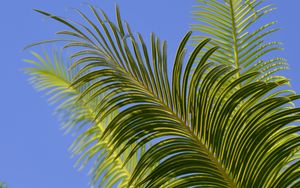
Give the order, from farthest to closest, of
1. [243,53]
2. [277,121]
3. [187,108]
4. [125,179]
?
[125,179] < [243,53] < [187,108] < [277,121]

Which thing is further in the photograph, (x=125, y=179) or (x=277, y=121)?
(x=125, y=179)

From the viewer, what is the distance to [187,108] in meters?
2.46

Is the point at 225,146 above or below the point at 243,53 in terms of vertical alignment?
below

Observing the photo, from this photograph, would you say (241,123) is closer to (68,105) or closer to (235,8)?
(235,8)

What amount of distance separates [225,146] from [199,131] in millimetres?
124

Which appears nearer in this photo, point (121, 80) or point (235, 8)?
point (121, 80)

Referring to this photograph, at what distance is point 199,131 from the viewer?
2471 millimetres

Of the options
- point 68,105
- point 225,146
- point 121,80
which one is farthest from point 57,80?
point 225,146

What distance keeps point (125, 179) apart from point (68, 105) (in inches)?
22.9

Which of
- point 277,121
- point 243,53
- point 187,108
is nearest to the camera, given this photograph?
point 277,121

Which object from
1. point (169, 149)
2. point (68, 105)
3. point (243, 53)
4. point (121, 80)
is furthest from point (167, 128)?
point (68, 105)

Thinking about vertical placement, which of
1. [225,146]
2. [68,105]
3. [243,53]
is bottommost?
[225,146]

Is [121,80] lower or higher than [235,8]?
lower

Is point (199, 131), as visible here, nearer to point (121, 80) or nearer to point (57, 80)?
point (121, 80)
